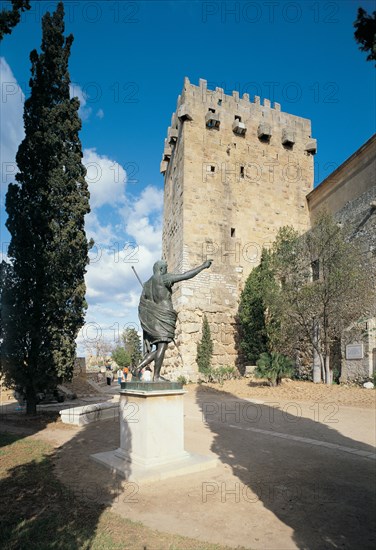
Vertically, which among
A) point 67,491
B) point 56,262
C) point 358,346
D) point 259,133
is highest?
point 259,133

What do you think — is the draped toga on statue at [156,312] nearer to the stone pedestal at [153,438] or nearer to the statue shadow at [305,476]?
the stone pedestal at [153,438]

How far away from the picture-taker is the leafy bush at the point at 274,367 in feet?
49.1

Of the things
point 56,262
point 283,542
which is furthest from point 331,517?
point 56,262

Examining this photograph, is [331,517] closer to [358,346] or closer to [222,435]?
[222,435]

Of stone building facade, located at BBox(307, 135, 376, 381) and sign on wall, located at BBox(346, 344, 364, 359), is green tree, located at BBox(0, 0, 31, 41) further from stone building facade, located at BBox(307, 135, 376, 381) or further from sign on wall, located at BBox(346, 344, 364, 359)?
sign on wall, located at BBox(346, 344, 364, 359)

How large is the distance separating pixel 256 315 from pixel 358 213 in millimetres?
6769

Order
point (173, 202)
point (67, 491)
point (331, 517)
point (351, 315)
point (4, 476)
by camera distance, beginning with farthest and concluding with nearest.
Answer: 1. point (173, 202)
2. point (351, 315)
3. point (4, 476)
4. point (67, 491)
5. point (331, 517)

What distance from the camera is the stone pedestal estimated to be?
526 centimetres

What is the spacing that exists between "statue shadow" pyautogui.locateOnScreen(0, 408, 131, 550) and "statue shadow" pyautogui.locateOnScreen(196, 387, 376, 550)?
5.05 feet

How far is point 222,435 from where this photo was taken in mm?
7844

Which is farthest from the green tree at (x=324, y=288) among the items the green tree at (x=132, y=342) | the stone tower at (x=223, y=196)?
the green tree at (x=132, y=342)

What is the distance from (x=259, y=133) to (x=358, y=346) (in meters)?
14.8

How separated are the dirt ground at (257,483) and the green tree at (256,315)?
870 centimetres

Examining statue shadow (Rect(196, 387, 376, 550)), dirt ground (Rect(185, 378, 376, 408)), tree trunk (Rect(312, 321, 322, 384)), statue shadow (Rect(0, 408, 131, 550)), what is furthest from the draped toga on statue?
tree trunk (Rect(312, 321, 322, 384))
